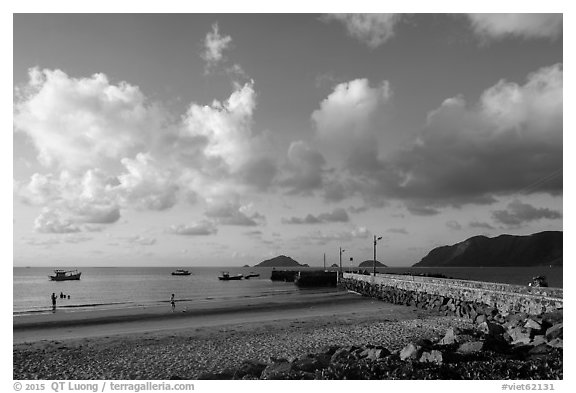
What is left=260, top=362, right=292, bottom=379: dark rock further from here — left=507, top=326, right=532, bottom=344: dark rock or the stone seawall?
the stone seawall

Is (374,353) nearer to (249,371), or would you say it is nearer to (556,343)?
(249,371)

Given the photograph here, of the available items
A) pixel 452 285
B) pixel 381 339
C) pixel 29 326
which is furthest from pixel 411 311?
pixel 29 326

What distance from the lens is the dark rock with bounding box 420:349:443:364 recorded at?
1297 centimetres

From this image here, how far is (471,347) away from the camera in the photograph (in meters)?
14.3

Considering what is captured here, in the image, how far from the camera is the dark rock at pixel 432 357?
1297cm

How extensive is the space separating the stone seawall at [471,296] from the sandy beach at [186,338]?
1.66m

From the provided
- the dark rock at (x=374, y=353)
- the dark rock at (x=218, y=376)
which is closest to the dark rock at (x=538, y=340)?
the dark rock at (x=374, y=353)

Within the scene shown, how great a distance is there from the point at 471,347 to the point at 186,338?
15435mm

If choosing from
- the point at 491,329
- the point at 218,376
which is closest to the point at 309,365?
the point at 218,376

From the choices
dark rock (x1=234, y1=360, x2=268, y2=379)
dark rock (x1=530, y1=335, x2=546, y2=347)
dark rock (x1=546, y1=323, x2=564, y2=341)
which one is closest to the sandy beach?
dark rock (x1=234, y1=360, x2=268, y2=379)

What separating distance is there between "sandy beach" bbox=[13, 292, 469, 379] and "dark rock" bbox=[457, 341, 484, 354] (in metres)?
5.34

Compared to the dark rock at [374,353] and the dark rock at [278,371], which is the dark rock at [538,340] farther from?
the dark rock at [278,371]

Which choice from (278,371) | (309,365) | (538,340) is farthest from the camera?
(538,340)
